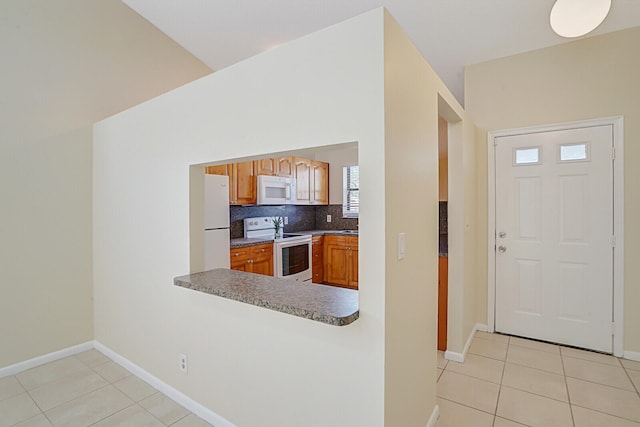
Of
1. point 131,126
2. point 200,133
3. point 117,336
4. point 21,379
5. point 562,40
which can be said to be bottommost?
point 21,379

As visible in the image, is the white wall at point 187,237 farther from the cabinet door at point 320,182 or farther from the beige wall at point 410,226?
the cabinet door at point 320,182

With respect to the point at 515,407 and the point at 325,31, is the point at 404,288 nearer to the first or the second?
the point at 325,31

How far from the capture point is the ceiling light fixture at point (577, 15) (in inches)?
87.0

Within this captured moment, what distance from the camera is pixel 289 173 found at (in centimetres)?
477

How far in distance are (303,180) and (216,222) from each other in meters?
2.09

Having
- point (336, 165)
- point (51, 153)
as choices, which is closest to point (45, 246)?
point (51, 153)

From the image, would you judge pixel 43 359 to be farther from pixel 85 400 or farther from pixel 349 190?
pixel 349 190

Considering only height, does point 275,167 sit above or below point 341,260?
above

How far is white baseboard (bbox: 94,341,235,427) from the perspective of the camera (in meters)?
1.87

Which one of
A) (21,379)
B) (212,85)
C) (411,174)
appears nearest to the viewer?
(411,174)

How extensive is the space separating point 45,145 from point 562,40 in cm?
472

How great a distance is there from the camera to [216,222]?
10.7 feet

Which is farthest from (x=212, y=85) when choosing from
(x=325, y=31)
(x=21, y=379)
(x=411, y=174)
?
(x=21, y=379)

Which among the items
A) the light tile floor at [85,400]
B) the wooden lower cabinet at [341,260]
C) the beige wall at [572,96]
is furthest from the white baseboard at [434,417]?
the wooden lower cabinet at [341,260]
